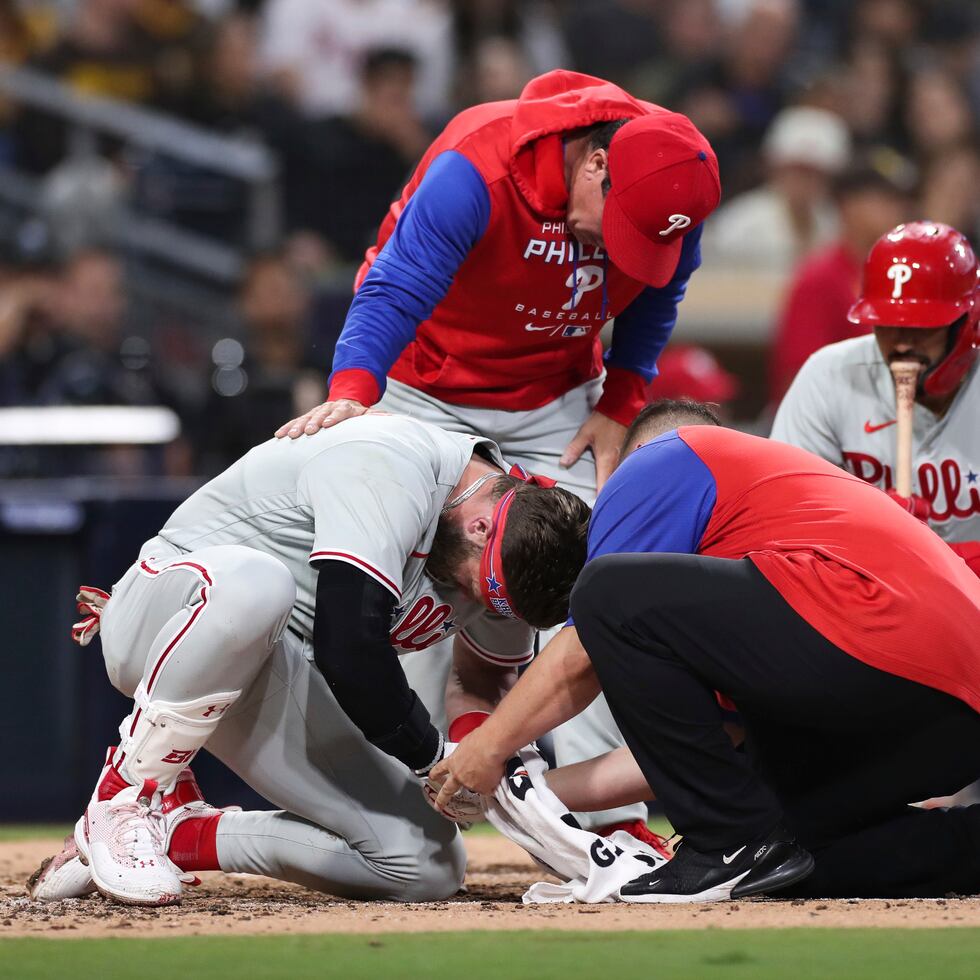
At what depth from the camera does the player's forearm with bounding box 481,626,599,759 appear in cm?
329

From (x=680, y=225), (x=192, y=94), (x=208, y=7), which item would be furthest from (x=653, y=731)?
(x=208, y=7)

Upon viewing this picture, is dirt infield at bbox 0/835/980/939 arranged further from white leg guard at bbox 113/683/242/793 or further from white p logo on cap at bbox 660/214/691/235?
white p logo on cap at bbox 660/214/691/235

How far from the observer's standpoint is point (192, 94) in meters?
8.88

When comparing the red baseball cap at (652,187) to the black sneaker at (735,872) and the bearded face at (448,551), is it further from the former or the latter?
the black sneaker at (735,872)

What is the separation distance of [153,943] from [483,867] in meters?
1.89

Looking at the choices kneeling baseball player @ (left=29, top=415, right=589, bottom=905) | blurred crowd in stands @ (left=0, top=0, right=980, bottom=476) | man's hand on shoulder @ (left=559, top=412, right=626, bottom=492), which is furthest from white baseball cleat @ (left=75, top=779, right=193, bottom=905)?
blurred crowd in stands @ (left=0, top=0, right=980, bottom=476)

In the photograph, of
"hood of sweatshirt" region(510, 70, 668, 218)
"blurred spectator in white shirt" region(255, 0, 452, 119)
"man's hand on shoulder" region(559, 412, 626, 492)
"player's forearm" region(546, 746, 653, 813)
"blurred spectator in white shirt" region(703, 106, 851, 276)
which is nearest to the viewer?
"player's forearm" region(546, 746, 653, 813)

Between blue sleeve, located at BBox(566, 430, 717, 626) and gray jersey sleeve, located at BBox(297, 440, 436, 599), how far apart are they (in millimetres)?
389

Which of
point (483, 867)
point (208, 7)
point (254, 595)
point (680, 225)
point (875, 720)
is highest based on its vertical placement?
point (208, 7)

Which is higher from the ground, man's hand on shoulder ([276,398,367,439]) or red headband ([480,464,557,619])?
man's hand on shoulder ([276,398,367,439])

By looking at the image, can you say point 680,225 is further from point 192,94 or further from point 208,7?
point 208,7

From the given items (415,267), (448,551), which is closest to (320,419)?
(448,551)

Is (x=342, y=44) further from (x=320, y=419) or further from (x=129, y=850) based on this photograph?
(x=129, y=850)

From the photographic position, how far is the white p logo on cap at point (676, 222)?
12.7 ft
